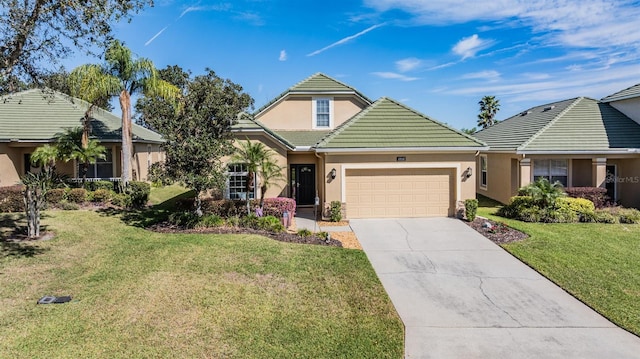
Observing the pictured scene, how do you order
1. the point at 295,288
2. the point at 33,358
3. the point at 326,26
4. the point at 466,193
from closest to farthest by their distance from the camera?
the point at 33,358, the point at 295,288, the point at 466,193, the point at 326,26

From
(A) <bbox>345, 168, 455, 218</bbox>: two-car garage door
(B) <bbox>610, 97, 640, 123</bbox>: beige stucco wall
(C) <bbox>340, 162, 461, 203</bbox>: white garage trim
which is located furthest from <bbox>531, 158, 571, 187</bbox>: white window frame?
(A) <bbox>345, 168, 455, 218</bbox>: two-car garage door

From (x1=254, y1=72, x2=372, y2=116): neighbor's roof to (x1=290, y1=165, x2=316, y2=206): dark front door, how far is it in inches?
157

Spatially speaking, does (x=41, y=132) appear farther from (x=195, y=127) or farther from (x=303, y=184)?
(x=303, y=184)

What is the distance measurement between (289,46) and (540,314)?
786 inches

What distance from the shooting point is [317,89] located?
783 inches

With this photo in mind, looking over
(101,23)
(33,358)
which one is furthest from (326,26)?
(33,358)

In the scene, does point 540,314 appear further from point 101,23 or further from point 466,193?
point 101,23

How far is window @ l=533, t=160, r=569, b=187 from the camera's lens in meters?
18.1

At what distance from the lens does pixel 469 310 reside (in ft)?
24.0

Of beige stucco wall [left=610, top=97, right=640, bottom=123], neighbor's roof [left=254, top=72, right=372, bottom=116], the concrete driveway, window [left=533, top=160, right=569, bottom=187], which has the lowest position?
the concrete driveway

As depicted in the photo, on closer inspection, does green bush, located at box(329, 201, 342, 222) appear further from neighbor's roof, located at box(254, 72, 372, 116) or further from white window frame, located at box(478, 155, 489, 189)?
white window frame, located at box(478, 155, 489, 189)

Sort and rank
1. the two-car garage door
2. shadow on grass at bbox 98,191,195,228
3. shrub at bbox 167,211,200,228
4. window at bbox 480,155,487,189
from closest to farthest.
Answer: shrub at bbox 167,211,200,228, shadow on grass at bbox 98,191,195,228, the two-car garage door, window at bbox 480,155,487,189

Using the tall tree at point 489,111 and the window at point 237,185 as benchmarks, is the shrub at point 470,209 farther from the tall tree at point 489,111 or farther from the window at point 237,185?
the tall tree at point 489,111

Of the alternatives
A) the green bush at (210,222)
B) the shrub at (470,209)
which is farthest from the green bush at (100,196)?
the shrub at (470,209)
